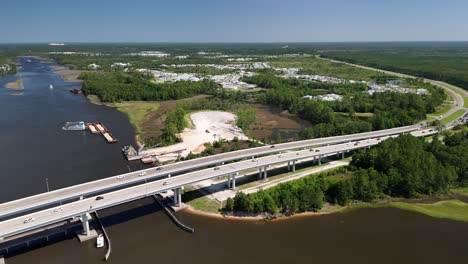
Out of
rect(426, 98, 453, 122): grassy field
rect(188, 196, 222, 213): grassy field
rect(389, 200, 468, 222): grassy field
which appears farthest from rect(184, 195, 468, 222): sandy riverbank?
rect(426, 98, 453, 122): grassy field

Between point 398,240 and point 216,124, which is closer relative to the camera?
point 398,240

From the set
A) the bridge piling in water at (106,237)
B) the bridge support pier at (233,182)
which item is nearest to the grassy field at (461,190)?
the bridge support pier at (233,182)

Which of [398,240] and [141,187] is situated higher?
[141,187]

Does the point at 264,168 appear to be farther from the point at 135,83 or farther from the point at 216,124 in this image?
the point at 135,83

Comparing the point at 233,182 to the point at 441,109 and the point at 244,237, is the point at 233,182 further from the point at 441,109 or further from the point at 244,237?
the point at 441,109

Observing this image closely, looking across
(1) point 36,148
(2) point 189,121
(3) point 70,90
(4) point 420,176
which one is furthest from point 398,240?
(3) point 70,90

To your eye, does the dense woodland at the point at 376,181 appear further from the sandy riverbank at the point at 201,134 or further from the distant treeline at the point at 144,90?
the distant treeline at the point at 144,90

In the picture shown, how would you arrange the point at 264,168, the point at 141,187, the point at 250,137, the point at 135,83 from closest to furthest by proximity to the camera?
the point at 141,187 < the point at 264,168 < the point at 250,137 < the point at 135,83
